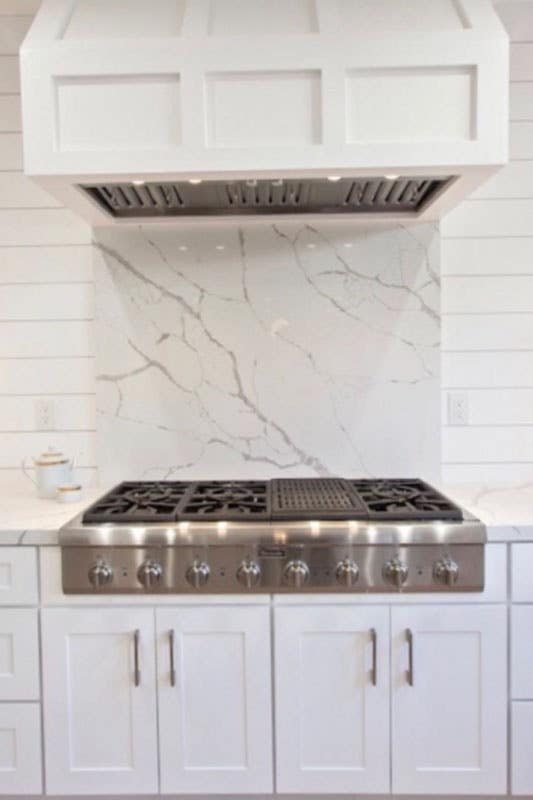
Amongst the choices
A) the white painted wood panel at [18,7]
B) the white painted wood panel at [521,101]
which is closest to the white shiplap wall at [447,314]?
the white painted wood panel at [521,101]

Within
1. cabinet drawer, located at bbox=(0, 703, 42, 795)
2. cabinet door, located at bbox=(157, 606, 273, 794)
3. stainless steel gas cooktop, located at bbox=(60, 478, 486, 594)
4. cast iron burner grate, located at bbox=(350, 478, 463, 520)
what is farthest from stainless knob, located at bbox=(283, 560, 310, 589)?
cabinet drawer, located at bbox=(0, 703, 42, 795)

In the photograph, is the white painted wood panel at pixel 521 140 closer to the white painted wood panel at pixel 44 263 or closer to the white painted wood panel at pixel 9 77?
the white painted wood panel at pixel 44 263

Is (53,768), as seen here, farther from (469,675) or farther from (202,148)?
(202,148)

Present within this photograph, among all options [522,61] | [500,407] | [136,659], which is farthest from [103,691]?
[522,61]

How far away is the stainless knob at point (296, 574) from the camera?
1554 mm

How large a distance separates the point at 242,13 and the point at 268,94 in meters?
0.26

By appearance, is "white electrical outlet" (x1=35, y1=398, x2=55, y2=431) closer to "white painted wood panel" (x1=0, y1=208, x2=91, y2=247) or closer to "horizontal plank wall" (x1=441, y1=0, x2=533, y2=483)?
"white painted wood panel" (x1=0, y1=208, x2=91, y2=247)

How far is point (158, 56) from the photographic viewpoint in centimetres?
150

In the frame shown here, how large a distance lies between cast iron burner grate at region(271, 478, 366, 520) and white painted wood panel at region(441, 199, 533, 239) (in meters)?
1.02

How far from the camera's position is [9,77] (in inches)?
84.2

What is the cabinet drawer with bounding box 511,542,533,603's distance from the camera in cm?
157

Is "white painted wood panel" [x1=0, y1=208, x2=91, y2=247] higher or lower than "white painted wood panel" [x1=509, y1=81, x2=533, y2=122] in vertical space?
lower

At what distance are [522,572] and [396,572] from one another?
34cm

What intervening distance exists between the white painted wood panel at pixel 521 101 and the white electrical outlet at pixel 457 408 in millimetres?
1011
